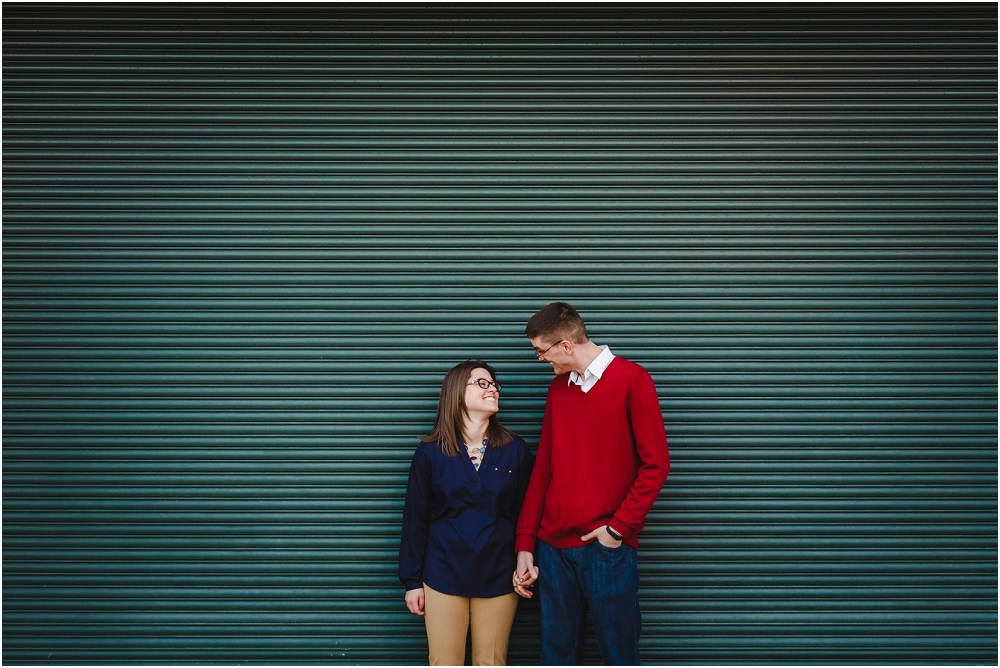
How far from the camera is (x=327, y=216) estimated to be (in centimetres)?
373

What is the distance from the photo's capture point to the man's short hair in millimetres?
2986

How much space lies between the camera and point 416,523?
125 inches

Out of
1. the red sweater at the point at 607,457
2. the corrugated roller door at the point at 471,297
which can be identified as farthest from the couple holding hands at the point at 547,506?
the corrugated roller door at the point at 471,297

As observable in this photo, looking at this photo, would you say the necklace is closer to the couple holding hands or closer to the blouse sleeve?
the couple holding hands

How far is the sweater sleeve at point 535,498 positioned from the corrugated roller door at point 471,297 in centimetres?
54

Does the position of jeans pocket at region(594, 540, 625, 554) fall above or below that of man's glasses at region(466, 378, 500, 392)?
below

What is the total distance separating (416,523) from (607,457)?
3.51 ft

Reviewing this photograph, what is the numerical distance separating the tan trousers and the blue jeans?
0.23 meters

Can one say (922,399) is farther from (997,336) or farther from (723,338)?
(723,338)

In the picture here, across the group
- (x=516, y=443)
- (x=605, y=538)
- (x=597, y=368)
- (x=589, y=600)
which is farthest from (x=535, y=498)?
(x=597, y=368)

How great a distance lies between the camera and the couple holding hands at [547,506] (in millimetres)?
2941

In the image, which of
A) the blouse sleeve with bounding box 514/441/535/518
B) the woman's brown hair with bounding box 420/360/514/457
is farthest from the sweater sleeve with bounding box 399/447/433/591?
the blouse sleeve with bounding box 514/441/535/518

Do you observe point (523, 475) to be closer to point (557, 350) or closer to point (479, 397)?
point (479, 397)

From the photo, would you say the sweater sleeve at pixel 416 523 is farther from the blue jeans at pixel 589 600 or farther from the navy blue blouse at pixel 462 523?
the blue jeans at pixel 589 600
